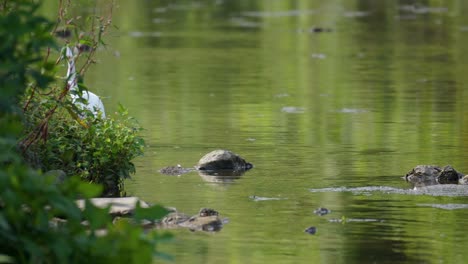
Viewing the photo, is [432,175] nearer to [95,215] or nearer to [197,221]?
[197,221]

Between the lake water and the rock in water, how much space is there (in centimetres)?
21

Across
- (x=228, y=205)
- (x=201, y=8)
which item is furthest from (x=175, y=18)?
(x=228, y=205)

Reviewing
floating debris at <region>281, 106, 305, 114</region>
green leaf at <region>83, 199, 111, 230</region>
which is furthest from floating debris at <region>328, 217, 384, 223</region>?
floating debris at <region>281, 106, 305, 114</region>

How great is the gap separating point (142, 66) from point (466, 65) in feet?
18.6

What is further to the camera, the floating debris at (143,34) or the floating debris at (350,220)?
the floating debris at (143,34)

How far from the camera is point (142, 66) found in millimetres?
25516

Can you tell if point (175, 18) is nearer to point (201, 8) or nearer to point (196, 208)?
point (201, 8)

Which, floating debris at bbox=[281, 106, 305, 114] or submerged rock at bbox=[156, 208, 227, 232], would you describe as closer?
submerged rock at bbox=[156, 208, 227, 232]

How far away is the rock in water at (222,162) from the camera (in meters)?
12.7

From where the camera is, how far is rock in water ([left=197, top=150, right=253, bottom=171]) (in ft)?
41.7

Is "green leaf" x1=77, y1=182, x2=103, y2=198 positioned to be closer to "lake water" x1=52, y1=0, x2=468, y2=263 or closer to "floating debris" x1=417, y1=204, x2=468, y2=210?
"lake water" x1=52, y1=0, x2=468, y2=263

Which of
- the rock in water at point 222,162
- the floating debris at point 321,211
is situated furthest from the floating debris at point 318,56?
the floating debris at point 321,211

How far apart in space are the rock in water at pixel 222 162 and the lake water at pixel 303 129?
208mm

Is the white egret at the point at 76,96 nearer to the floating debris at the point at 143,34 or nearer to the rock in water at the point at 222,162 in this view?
the rock in water at the point at 222,162
